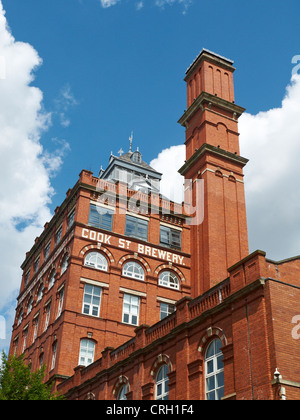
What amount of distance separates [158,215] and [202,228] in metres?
4.84

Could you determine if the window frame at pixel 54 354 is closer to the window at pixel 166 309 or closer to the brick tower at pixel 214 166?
the window at pixel 166 309

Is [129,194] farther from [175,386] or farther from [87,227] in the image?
[175,386]

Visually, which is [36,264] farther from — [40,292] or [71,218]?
[71,218]

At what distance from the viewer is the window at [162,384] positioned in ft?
86.4

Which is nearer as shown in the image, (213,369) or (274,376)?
(274,376)

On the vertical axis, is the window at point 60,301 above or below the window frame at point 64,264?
below

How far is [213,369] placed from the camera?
23.6m

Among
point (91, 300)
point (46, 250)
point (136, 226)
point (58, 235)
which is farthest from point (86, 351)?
point (46, 250)

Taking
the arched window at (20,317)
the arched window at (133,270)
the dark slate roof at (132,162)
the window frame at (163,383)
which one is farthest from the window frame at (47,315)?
the dark slate roof at (132,162)

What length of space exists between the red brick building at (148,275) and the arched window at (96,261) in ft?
0.27

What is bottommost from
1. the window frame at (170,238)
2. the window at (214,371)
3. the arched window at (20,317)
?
the window at (214,371)

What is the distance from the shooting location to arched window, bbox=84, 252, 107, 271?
42.9 meters

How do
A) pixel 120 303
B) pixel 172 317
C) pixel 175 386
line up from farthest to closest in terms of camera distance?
pixel 120 303, pixel 172 317, pixel 175 386
